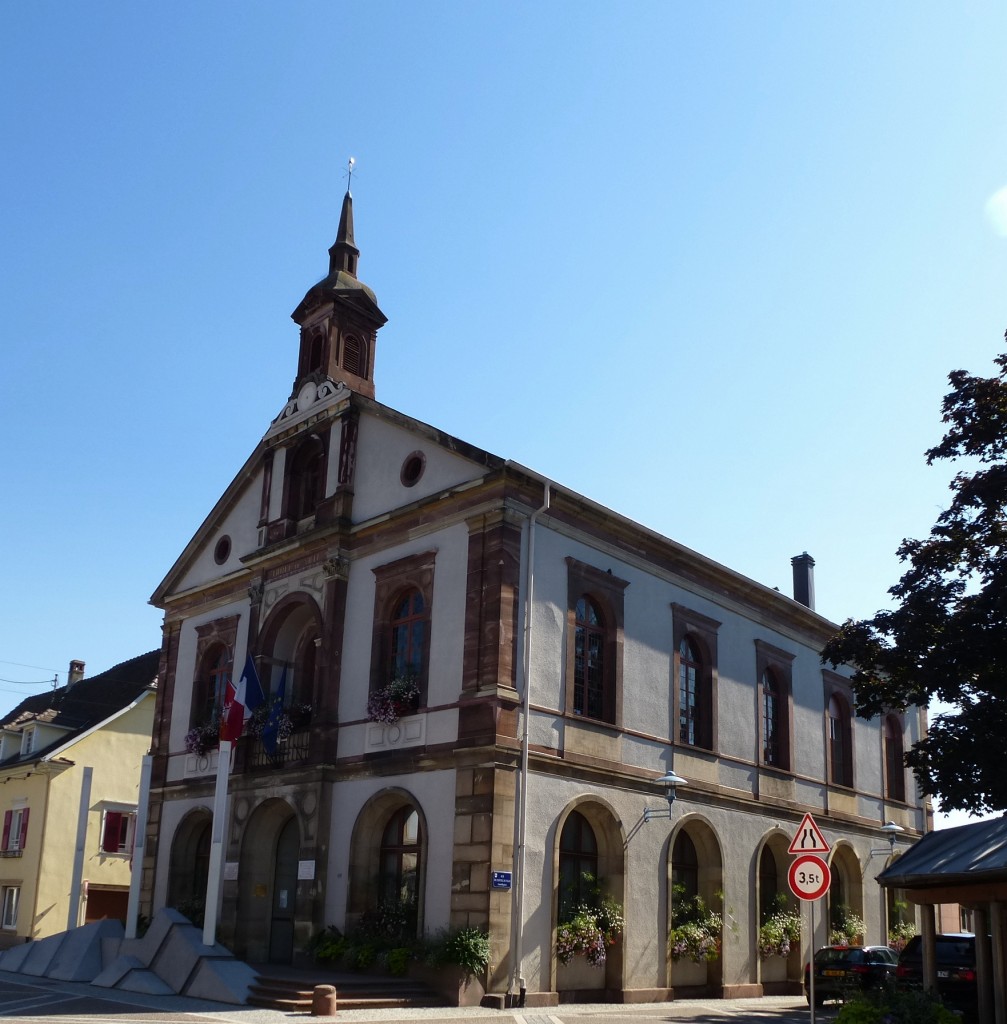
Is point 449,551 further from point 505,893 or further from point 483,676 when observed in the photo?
point 505,893

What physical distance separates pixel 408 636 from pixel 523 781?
4.12 m

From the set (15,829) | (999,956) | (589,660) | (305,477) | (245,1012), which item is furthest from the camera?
(15,829)

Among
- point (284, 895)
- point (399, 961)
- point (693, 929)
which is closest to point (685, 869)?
point (693, 929)

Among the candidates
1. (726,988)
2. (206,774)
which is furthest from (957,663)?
(206,774)

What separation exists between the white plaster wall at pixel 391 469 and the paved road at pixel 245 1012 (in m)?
9.28

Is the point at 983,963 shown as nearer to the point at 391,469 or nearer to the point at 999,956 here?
the point at 999,956

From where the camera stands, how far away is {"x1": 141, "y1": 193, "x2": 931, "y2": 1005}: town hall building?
68.2ft

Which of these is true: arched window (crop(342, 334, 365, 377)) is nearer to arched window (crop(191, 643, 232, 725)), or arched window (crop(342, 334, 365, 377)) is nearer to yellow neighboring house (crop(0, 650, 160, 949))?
arched window (crop(191, 643, 232, 725))

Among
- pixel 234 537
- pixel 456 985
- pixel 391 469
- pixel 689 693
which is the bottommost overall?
pixel 456 985

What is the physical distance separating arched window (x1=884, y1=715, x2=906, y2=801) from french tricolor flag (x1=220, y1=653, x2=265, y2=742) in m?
18.6

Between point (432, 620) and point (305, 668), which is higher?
point (432, 620)

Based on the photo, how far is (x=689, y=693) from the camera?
84.1ft

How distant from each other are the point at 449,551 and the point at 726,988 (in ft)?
34.9

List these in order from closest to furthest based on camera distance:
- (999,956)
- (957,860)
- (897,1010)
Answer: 1. (897,1010)
2. (999,956)
3. (957,860)
